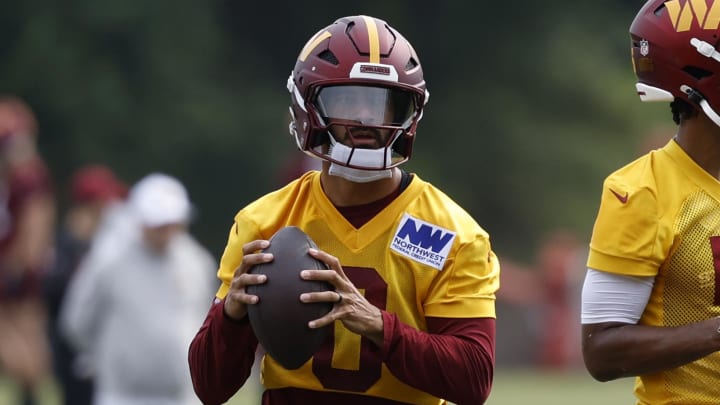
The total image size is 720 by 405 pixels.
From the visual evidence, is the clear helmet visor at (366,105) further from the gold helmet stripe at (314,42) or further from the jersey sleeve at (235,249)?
the jersey sleeve at (235,249)

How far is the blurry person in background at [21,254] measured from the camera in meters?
11.5

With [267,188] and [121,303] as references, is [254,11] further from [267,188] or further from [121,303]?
[121,303]

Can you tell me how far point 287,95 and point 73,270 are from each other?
13.6 meters

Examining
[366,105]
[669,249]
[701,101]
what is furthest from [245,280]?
[701,101]

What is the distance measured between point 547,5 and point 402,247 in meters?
24.0

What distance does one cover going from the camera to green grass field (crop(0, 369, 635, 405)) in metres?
13.9

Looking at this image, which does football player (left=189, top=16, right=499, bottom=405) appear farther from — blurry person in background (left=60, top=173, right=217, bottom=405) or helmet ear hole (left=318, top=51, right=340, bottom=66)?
blurry person in background (left=60, top=173, right=217, bottom=405)

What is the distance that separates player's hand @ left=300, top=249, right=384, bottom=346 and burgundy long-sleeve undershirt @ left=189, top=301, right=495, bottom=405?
4cm

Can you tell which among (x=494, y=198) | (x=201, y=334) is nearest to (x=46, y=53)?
(x=494, y=198)

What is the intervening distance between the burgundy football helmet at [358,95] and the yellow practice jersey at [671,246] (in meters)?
0.62

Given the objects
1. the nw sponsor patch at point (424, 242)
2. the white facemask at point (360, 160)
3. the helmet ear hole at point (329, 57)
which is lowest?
the nw sponsor patch at point (424, 242)

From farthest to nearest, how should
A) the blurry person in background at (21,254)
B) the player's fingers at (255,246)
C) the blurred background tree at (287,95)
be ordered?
the blurred background tree at (287,95) < the blurry person in background at (21,254) < the player's fingers at (255,246)

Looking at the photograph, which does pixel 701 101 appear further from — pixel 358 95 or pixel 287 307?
pixel 287 307

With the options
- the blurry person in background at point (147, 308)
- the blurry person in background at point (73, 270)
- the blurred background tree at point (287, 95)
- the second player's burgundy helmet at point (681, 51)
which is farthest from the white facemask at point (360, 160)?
the blurred background tree at point (287, 95)
